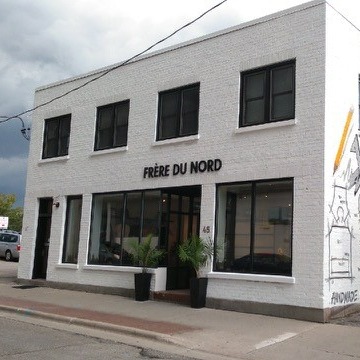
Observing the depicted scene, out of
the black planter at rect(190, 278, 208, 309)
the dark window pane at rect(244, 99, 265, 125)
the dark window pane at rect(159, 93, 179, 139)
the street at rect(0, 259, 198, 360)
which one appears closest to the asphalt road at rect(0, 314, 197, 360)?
the street at rect(0, 259, 198, 360)

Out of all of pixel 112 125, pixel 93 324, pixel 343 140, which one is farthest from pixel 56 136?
pixel 343 140

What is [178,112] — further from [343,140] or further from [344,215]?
[344,215]

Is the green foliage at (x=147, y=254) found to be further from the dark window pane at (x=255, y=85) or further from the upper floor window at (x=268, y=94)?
the dark window pane at (x=255, y=85)

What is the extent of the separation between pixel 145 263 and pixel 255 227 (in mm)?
3178

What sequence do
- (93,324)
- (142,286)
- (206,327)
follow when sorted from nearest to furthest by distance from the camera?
(206,327)
(93,324)
(142,286)

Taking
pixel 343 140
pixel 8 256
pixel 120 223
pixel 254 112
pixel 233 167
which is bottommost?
pixel 8 256

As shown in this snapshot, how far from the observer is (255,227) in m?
12.4

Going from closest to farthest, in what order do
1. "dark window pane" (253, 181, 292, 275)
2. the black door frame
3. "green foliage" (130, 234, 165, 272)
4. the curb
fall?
the curb → "dark window pane" (253, 181, 292, 275) → "green foliage" (130, 234, 165, 272) → the black door frame

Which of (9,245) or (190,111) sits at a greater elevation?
(190,111)

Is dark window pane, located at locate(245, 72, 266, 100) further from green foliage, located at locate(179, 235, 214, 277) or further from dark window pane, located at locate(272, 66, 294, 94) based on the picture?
green foliage, located at locate(179, 235, 214, 277)

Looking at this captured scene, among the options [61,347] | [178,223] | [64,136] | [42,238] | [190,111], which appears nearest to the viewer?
[61,347]

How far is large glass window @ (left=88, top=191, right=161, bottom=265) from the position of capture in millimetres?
14617

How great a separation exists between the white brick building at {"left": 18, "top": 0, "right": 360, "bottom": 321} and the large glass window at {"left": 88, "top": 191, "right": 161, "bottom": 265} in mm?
40

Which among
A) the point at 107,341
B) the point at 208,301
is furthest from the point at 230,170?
the point at 107,341
